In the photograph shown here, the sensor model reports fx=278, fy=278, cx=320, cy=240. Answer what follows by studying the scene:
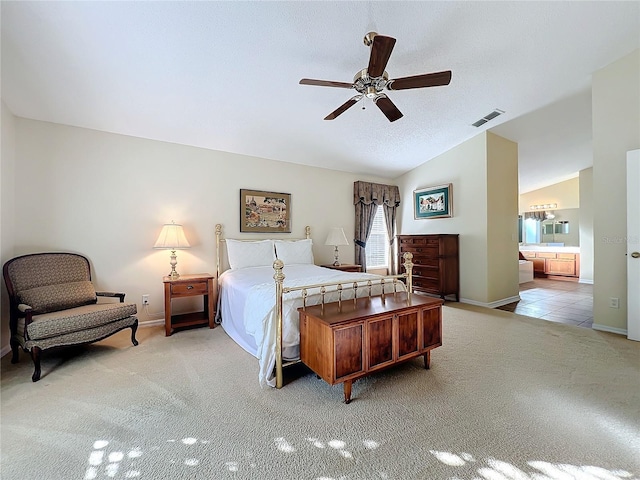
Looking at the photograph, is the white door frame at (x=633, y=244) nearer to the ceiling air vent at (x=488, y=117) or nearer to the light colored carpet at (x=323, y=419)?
the light colored carpet at (x=323, y=419)

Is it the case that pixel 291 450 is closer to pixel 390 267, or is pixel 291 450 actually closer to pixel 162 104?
pixel 162 104

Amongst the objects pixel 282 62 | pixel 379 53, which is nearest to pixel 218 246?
pixel 282 62

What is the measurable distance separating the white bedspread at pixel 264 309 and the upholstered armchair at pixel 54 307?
1.04m

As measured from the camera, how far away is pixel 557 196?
789 centimetres

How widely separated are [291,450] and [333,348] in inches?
23.8

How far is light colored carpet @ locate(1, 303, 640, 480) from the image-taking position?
1.44 meters

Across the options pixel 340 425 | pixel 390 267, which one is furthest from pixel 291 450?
pixel 390 267

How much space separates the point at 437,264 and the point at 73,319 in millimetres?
4822

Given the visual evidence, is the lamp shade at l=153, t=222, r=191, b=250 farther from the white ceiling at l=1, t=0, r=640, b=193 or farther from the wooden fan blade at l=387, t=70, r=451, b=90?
the wooden fan blade at l=387, t=70, r=451, b=90

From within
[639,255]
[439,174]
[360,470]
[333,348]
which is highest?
[439,174]

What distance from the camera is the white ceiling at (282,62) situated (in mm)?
2182

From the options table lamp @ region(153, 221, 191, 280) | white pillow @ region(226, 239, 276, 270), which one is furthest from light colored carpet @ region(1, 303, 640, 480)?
white pillow @ region(226, 239, 276, 270)

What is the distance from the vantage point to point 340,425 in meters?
1.76

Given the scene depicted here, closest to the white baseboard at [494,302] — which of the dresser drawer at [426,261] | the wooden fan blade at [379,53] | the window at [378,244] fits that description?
the dresser drawer at [426,261]
